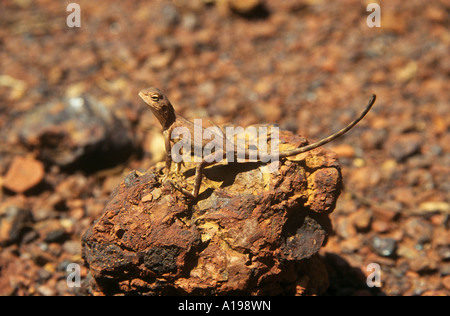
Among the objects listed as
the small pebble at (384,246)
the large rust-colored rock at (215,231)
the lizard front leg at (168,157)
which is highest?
the lizard front leg at (168,157)

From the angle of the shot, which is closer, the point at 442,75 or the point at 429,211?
the point at 429,211

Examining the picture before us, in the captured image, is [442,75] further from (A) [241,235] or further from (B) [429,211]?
(A) [241,235]

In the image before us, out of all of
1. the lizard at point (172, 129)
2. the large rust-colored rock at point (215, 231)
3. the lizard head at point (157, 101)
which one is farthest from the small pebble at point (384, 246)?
the lizard head at point (157, 101)

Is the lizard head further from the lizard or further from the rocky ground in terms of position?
the rocky ground

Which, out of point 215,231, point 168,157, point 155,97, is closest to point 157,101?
point 155,97

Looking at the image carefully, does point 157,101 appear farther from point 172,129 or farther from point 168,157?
point 168,157

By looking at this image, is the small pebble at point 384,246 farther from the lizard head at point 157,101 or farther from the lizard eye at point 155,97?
the lizard eye at point 155,97
